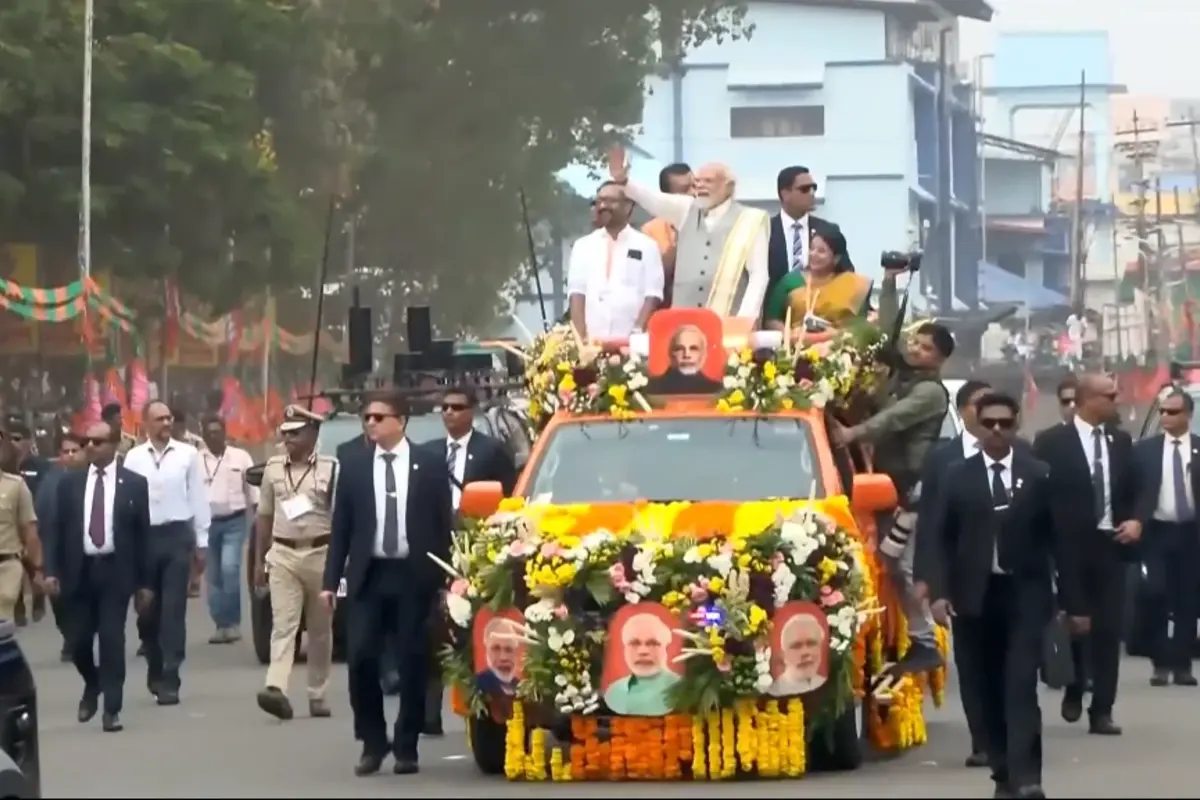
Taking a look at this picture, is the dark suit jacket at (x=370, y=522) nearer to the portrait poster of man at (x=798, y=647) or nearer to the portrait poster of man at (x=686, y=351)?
the portrait poster of man at (x=686, y=351)

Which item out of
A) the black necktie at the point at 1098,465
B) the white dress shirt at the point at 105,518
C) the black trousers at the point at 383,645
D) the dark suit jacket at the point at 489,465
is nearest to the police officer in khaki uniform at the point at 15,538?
the white dress shirt at the point at 105,518

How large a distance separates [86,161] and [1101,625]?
25.3 meters

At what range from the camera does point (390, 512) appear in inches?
596

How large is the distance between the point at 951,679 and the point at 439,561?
6.30m

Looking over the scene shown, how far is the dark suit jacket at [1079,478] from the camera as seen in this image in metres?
13.3

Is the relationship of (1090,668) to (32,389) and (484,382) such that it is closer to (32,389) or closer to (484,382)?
(484,382)

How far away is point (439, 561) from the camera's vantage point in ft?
48.9

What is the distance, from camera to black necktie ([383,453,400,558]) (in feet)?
49.5

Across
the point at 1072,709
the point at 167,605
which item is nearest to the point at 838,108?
the point at 167,605

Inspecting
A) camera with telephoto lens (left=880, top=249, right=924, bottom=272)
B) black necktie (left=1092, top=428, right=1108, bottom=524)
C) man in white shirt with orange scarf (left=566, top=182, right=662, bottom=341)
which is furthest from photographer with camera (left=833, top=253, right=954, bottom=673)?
black necktie (left=1092, top=428, right=1108, bottom=524)

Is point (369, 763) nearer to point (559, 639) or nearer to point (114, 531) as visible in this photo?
point (559, 639)

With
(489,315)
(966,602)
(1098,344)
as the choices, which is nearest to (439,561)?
(966,602)

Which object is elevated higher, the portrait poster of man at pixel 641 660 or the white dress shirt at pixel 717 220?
the white dress shirt at pixel 717 220

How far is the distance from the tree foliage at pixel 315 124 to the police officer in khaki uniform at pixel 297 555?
2306 cm
